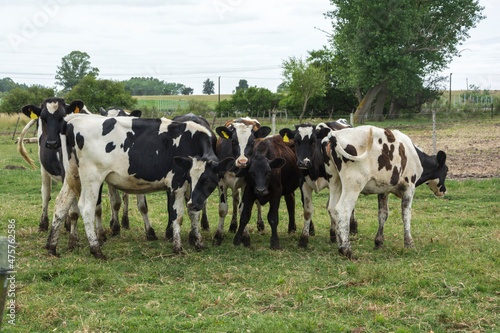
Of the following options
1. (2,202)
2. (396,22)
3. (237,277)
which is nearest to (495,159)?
(237,277)

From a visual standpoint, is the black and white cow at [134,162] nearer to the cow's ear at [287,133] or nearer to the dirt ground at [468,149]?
the cow's ear at [287,133]

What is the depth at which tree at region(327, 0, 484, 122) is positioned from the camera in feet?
126

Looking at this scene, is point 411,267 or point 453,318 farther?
point 411,267

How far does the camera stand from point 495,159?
1850 centimetres

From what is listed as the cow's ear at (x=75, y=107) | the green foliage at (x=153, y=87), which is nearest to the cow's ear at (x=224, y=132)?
the cow's ear at (x=75, y=107)

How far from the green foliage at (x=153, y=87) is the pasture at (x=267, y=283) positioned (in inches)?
4773

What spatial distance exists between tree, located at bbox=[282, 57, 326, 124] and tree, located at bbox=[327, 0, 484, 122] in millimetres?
6420

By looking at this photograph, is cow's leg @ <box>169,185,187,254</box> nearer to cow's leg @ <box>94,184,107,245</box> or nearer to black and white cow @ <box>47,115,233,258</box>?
black and white cow @ <box>47,115,233,258</box>

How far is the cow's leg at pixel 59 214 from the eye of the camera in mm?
8258

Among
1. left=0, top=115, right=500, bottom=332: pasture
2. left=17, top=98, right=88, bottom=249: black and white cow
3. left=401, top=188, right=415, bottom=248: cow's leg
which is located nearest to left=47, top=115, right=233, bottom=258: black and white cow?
left=17, top=98, right=88, bottom=249: black and white cow

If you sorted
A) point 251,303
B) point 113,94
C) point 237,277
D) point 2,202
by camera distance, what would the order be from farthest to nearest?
point 113,94
point 2,202
point 237,277
point 251,303

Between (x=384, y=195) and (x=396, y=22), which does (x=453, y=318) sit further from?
(x=396, y=22)

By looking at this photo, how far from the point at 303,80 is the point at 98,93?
1958cm

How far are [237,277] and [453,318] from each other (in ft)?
9.54
